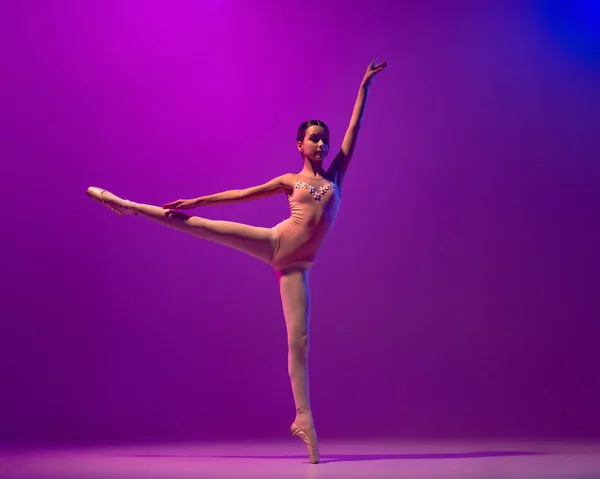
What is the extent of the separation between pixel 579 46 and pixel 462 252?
1.81 m

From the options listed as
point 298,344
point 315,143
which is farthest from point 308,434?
point 315,143

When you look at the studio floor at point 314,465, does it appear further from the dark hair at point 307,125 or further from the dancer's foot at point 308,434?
the dark hair at point 307,125

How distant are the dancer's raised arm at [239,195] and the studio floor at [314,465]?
1353mm

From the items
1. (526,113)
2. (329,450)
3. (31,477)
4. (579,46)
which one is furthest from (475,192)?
(31,477)

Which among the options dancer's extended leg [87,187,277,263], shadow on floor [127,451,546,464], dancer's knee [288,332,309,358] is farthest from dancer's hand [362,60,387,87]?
shadow on floor [127,451,546,464]

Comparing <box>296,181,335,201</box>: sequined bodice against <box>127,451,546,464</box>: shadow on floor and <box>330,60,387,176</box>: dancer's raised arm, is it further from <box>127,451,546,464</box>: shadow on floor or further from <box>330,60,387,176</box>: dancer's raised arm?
<box>127,451,546,464</box>: shadow on floor

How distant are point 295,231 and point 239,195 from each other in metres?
0.37

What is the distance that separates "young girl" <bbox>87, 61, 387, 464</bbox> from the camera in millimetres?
4129

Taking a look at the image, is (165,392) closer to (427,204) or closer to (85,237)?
(85,237)

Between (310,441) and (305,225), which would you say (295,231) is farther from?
(310,441)

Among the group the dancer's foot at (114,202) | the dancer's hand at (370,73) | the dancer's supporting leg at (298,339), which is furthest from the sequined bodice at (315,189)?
the dancer's foot at (114,202)

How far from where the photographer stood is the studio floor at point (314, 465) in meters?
3.54

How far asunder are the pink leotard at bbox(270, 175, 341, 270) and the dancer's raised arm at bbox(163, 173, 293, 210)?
0.08m

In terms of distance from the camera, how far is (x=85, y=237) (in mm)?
5605
